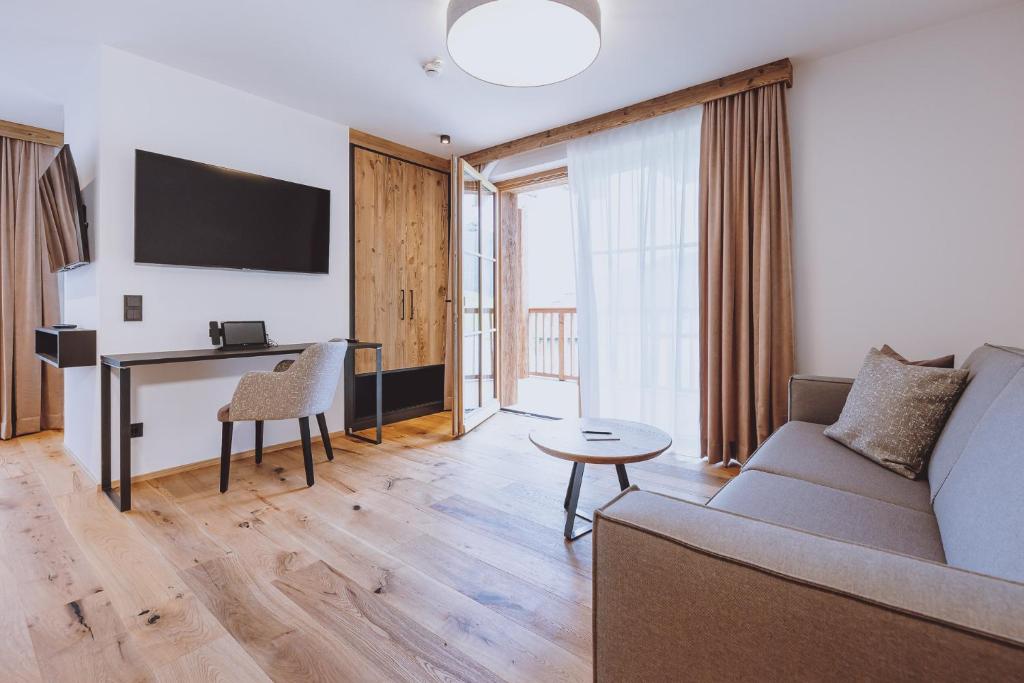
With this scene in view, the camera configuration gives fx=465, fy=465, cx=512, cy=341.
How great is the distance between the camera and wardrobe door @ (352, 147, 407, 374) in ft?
12.4

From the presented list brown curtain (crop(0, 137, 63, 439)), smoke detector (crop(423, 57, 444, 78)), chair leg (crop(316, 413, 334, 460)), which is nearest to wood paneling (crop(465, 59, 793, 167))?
Answer: smoke detector (crop(423, 57, 444, 78))

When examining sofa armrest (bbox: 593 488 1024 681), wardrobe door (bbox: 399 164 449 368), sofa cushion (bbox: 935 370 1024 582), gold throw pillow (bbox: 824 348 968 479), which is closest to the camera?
sofa armrest (bbox: 593 488 1024 681)

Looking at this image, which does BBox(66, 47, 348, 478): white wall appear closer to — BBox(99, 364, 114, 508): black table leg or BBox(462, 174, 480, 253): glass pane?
BBox(99, 364, 114, 508): black table leg

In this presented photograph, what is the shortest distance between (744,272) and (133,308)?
141 inches

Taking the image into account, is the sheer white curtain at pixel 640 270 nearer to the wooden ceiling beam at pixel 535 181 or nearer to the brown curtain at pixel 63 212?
the wooden ceiling beam at pixel 535 181

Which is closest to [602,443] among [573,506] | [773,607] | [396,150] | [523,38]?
[573,506]

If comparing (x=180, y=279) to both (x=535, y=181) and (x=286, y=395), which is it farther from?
(x=535, y=181)

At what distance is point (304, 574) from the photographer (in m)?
1.75

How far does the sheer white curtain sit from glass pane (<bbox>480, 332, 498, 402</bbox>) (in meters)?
1.01

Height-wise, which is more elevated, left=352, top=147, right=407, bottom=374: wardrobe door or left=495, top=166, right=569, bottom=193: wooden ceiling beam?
left=495, top=166, right=569, bottom=193: wooden ceiling beam

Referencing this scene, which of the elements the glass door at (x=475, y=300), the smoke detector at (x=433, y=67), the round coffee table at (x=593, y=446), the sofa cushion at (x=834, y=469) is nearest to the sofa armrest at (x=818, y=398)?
the sofa cushion at (x=834, y=469)

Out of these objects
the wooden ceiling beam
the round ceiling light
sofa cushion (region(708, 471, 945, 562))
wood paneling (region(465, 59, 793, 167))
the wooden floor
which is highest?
wood paneling (region(465, 59, 793, 167))

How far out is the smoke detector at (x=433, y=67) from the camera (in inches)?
105

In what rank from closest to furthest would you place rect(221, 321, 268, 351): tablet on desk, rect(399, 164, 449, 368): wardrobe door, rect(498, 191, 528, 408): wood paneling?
rect(221, 321, 268, 351): tablet on desk
rect(399, 164, 449, 368): wardrobe door
rect(498, 191, 528, 408): wood paneling
